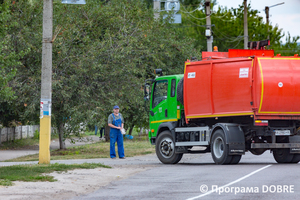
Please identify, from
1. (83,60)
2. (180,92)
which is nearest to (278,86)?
(180,92)

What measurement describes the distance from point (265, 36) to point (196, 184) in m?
40.1

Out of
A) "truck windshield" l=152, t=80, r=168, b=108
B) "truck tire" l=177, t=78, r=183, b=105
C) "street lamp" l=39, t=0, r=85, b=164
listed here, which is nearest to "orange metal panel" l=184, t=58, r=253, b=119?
"truck tire" l=177, t=78, r=183, b=105

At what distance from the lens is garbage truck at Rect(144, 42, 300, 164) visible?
1495cm

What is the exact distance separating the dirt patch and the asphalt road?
378 millimetres

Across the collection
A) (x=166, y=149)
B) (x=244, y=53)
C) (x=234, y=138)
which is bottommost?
(x=166, y=149)

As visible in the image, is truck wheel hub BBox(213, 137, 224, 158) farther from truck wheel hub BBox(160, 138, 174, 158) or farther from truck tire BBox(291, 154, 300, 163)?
truck tire BBox(291, 154, 300, 163)

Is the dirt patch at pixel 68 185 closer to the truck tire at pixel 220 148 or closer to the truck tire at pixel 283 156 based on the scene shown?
the truck tire at pixel 220 148

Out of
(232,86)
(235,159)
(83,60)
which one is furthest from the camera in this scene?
(83,60)

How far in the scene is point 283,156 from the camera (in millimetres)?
16438

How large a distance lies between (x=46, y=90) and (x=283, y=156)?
7.43 metres

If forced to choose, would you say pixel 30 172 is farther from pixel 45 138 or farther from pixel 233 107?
pixel 233 107

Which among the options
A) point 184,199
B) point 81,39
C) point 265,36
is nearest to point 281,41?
point 265,36

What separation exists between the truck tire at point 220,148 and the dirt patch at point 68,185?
2.47 metres

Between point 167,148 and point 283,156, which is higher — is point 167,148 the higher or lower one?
the higher one
